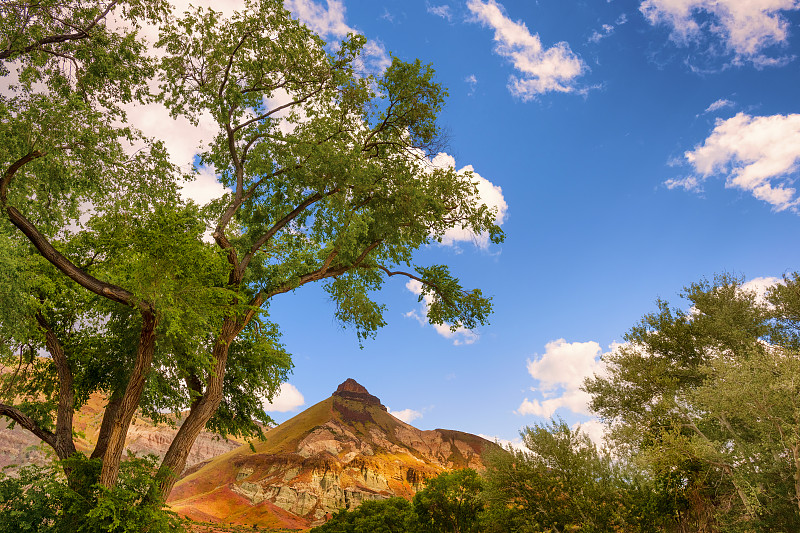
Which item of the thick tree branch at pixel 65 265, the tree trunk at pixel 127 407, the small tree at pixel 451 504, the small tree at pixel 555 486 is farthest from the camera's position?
the small tree at pixel 451 504

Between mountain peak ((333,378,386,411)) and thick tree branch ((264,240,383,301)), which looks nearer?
thick tree branch ((264,240,383,301))

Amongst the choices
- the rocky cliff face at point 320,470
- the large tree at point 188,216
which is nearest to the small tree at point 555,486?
the large tree at point 188,216

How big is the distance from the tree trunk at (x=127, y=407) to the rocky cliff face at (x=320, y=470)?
7111 cm

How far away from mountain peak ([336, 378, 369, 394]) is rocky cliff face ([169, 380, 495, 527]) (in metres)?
17.2

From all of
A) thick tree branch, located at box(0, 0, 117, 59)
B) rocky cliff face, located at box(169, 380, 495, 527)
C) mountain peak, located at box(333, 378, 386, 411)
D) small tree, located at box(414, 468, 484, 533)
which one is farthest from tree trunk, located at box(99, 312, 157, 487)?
mountain peak, located at box(333, 378, 386, 411)

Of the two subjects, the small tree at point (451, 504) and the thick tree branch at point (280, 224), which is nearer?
the thick tree branch at point (280, 224)

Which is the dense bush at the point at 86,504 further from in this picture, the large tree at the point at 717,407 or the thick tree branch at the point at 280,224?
the large tree at the point at 717,407

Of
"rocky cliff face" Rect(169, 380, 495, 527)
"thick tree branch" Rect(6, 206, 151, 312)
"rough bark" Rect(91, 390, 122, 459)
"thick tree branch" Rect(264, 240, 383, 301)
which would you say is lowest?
"rocky cliff face" Rect(169, 380, 495, 527)

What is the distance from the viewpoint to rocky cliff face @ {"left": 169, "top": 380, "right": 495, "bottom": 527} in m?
95.8

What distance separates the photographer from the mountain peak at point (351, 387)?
165500 mm

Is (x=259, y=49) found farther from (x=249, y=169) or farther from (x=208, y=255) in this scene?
(x=208, y=255)

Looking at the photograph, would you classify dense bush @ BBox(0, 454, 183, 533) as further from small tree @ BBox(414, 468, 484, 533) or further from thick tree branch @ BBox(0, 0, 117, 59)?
small tree @ BBox(414, 468, 484, 533)

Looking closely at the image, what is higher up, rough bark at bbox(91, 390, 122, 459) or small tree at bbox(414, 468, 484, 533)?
rough bark at bbox(91, 390, 122, 459)

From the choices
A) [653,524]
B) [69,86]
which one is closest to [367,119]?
[69,86]
